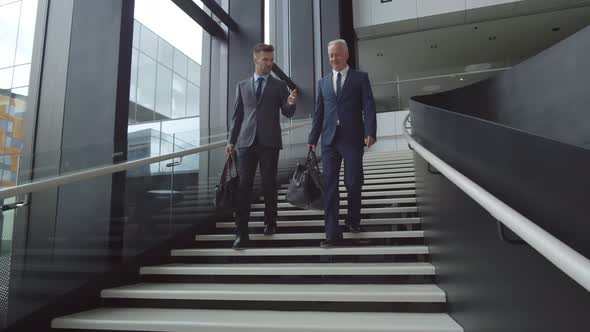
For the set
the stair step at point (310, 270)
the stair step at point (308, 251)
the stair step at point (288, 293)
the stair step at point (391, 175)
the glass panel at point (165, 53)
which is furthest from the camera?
the stair step at point (391, 175)

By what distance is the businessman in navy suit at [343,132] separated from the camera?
3.13 metres

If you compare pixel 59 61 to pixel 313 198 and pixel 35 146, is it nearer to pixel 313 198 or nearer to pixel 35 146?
pixel 35 146

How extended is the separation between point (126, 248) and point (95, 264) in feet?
0.94

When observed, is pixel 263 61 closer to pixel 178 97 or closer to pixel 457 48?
pixel 178 97

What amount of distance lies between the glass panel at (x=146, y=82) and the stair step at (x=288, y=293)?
6.87 feet

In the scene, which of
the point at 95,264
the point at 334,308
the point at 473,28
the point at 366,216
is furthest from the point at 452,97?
the point at 473,28

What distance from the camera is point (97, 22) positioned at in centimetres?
335

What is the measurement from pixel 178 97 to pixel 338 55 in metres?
2.36

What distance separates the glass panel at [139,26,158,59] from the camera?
14.3 ft

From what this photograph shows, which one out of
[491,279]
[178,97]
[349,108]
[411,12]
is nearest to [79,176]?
[349,108]

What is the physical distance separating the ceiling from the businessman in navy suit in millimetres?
8477

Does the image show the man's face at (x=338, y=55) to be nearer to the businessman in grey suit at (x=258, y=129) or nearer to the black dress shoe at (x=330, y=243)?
the businessman in grey suit at (x=258, y=129)

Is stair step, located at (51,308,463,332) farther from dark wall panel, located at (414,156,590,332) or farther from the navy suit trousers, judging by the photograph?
Result: the navy suit trousers

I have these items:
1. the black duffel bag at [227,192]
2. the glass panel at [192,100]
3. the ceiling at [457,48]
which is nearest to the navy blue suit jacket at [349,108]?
the black duffel bag at [227,192]
